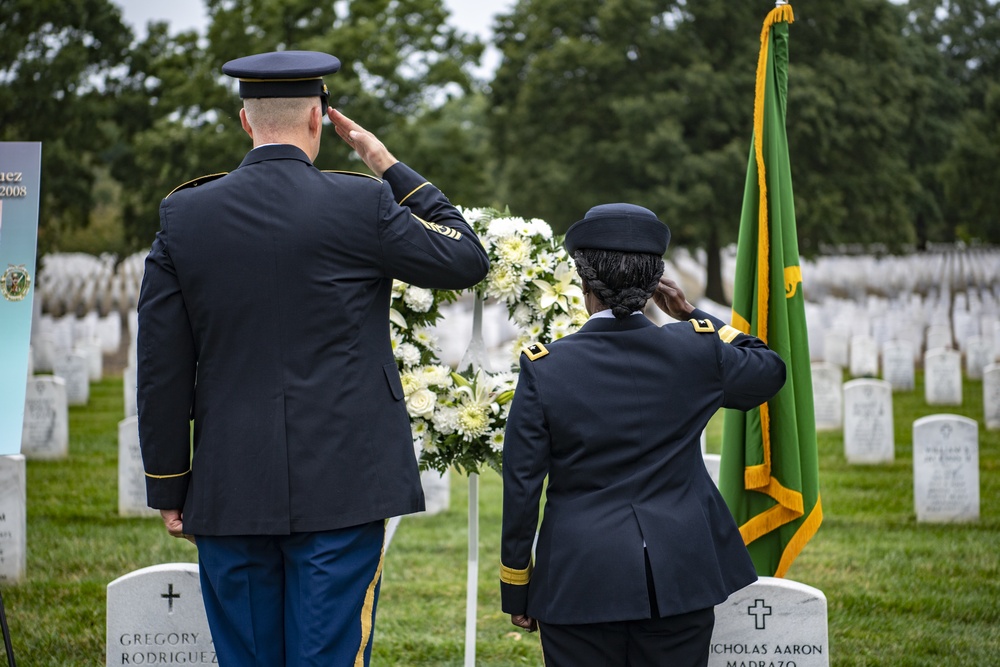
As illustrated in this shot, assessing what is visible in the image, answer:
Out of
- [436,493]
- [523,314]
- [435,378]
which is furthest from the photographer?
[436,493]

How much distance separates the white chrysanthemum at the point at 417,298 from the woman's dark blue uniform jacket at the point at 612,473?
1.41 metres

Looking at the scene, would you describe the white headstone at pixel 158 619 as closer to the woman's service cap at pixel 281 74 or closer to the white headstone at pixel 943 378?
the woman's service cap at pixel 281 74

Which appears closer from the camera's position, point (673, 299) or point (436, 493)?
point (673, 299)

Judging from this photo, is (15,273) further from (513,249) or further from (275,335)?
(513,249)

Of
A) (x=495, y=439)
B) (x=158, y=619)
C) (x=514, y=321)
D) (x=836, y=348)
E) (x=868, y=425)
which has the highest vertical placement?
(x=514, y=321)

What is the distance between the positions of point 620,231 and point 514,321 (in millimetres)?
1490

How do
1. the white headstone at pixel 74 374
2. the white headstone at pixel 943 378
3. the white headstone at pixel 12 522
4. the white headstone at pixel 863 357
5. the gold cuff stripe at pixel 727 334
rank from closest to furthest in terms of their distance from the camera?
the gold cuff stripe at pixel 727 334, the white headstone at pixel 12 522, the white headstone at pixel 943 378, the white headstone at pixel 74 374, the white headstone at pixel 863 357

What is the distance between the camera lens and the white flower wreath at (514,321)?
418 centimetres

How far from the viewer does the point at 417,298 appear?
4230 mm

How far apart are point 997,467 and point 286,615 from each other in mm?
9183

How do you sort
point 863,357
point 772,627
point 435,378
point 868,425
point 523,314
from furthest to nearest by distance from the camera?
point 863,357 < point 868,425 < point 523,314 < point 435,378 < point 772,627

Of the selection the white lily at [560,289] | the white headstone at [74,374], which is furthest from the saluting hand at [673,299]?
the white headstone at [74,374]

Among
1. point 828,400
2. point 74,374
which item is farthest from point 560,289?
point 74,374

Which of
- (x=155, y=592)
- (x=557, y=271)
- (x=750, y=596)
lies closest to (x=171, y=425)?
(x=155, y=592)
